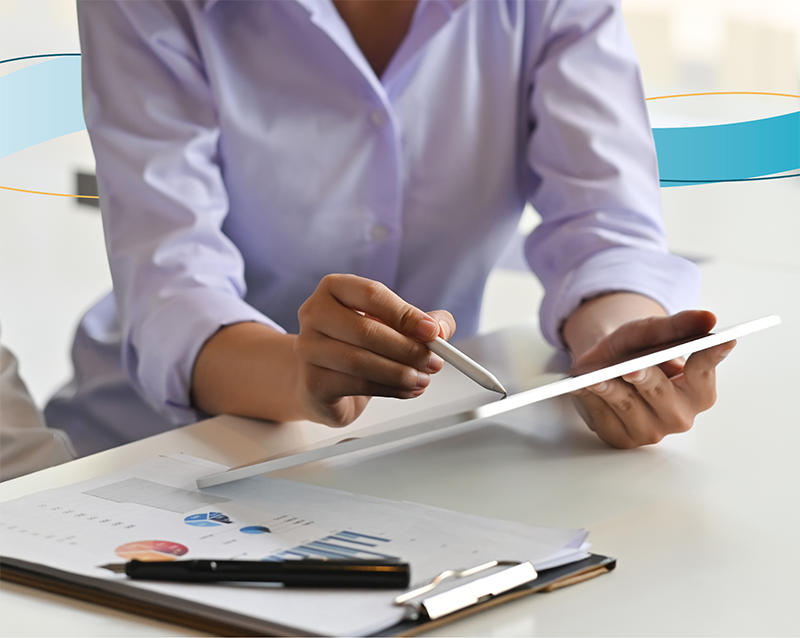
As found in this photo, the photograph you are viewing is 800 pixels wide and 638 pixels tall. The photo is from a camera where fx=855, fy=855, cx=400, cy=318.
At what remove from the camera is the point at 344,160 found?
2.72ft

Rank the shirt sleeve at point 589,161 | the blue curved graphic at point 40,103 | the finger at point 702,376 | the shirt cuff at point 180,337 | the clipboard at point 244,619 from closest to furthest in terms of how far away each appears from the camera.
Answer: the clipboard at point 244,619
the finger at point 702,376
the shirt cuff at point 180,337
the shirt sleeve at point 589,161
the blue curved graphic at point 40,103

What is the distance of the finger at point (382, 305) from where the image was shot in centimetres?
46

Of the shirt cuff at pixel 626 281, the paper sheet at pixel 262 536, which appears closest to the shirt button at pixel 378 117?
the shirt cuff at pixel 626 281

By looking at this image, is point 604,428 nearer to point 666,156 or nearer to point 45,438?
point 45,438

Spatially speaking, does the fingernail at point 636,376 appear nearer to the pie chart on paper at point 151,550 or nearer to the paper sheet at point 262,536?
the paper sheet at point 262,536

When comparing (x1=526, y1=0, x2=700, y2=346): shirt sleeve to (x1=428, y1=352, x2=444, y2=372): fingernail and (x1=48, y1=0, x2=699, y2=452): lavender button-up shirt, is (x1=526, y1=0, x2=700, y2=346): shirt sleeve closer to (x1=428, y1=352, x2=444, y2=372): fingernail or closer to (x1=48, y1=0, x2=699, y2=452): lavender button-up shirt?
(x1=48, y1=0, x2=699, y2=452): lavender button-up shirt

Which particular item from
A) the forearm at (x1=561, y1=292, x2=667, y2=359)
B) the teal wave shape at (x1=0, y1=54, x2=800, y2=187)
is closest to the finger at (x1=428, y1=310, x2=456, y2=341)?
the forearm at (x1=561, y1=292, x2=667, y2=359)

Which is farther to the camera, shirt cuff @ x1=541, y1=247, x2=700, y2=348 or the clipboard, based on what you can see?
shirt cuff @ x1=541, y1=247, x2=700, y2=348

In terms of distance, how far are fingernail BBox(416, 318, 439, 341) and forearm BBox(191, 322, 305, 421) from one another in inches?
5.9

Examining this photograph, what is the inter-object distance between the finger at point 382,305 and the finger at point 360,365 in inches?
0.8

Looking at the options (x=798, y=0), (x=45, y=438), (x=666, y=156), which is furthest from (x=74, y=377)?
(x=798, y=0)

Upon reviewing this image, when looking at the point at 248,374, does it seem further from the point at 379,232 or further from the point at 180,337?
the point at 379,232

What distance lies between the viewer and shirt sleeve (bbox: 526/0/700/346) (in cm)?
77

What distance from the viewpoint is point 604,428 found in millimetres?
566
